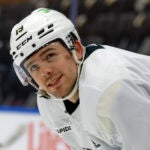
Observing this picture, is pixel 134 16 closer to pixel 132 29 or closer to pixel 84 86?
pixel 132 29

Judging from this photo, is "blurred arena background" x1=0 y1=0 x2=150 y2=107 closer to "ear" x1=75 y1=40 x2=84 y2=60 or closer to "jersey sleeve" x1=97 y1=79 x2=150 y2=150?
"ear" x1=75 y1=40 x2=84 y2=60

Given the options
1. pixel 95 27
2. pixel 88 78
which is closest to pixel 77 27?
pixel 95 27

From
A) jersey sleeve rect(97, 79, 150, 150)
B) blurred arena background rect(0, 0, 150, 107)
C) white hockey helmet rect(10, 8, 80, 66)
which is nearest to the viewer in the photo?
jersey sleeve rect(97, 79, 150, 150)

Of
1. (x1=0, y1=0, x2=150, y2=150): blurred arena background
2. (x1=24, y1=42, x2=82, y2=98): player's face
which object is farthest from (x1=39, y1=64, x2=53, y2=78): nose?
(x1=0, y1=0, x2=150, y2=150): blurred arena background

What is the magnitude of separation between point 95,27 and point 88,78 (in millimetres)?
2615

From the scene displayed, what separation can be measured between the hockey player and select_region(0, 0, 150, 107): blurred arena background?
1.76m

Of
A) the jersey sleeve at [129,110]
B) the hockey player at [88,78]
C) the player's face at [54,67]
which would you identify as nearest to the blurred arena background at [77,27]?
the hockey player at [88,78]

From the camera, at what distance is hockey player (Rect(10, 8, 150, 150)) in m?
1.43

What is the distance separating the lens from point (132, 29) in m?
3.83

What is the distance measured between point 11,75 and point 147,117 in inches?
94.5

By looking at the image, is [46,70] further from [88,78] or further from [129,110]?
[129,110]

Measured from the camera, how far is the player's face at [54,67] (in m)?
1.62

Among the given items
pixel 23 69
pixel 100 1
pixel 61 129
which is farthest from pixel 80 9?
pixel 23 69

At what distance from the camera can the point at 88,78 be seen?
4.99 feet
